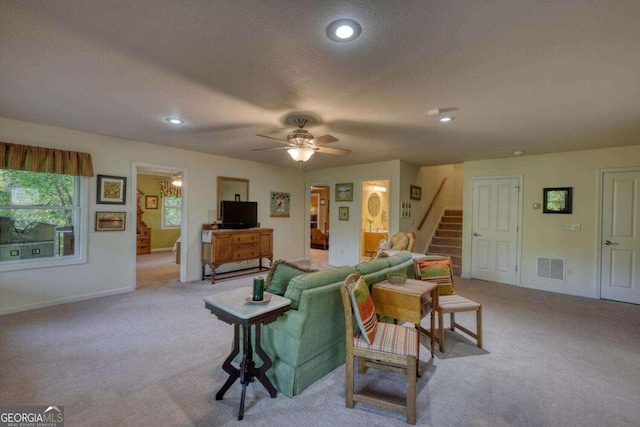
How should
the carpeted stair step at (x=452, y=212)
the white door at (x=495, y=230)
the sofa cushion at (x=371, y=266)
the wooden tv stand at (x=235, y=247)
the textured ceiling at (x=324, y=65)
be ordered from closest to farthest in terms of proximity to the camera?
1. the textured ceiling at (x=324, y=65)
2. the sofa cushion at (x=371, y=266)
3. the wooden tv stand at (x=235, y=247)
4. the white door at (x=495, y=230)
5. the carpeted stair step at (x=452, y=212)

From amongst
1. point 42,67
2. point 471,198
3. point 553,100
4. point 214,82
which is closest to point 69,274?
point 42,67

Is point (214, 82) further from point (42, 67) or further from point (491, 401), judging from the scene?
point (491, 401)

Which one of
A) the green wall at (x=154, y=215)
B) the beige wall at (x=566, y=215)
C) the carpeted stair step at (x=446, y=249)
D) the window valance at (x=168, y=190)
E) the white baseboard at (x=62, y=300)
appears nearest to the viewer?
the white baseboard at (x=62, y=300)

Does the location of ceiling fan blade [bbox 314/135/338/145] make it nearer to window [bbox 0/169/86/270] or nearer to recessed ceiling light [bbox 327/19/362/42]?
recessed ceiling light [bbox 327/19/362/42]

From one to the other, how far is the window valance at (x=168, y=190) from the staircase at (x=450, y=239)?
7.43 metres

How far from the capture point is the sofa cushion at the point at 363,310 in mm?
1925

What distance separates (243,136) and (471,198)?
4.53 meters

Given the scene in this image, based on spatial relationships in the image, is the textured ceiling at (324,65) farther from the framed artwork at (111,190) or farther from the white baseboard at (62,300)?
the white baseboard at (62,300)

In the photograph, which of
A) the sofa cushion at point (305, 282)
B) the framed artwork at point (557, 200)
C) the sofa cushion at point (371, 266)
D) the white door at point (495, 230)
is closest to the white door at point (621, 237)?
the framed artwork at point (557, 200)

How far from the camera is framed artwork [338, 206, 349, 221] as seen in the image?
21.7 feet

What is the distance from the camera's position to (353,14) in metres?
1.52

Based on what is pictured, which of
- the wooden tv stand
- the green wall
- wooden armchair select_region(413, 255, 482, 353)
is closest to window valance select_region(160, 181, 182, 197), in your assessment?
the green wall

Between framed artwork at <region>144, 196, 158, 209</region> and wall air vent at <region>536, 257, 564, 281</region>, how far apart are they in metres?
9.58

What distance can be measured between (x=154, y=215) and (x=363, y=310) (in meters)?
8.44
